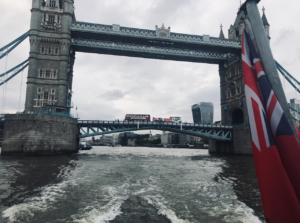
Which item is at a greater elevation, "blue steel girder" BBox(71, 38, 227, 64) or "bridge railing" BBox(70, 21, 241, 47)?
"bridge railing" BBox(70, 21, 241, 47)

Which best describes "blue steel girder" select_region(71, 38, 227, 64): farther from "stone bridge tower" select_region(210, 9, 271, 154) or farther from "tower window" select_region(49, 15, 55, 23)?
"tower window" select_region(49, 15, 55, 23)

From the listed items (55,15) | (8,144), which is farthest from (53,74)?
(8,144)

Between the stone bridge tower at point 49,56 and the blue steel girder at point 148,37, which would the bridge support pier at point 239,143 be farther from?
the stone bridge tower at point 49,56

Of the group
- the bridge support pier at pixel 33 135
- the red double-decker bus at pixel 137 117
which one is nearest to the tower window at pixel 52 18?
the bridge support pier at pixel 33 135

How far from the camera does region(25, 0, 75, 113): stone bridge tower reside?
4444 cm

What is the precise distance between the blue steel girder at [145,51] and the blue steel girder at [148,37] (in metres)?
1.85

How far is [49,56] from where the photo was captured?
45.8 meters

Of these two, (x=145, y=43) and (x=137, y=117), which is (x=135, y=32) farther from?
(x=137, y=117)

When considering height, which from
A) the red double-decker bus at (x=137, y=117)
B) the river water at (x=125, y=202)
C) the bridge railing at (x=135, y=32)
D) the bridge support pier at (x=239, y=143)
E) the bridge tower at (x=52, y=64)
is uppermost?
the bridge railing at (x=135, y=32)

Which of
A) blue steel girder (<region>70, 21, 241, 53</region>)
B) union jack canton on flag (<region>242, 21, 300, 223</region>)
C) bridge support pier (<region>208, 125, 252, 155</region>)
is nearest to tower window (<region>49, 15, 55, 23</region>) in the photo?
blue steel girder (<region>70, 21, 241, 53</region>)

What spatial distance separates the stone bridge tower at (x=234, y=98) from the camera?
51.7m

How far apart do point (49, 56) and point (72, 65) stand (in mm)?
8173

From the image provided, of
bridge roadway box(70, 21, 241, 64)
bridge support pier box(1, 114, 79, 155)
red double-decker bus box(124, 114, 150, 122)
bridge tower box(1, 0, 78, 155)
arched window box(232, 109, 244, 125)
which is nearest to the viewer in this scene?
bridge support pier box(1, 114, 79, 155)

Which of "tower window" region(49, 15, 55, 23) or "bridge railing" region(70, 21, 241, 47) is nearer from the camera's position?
"tower window" region(49, 15, 55, 23)
